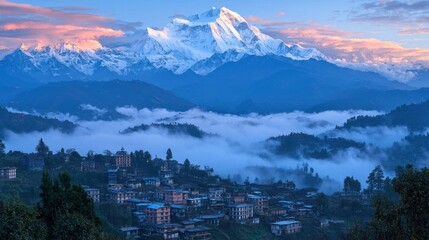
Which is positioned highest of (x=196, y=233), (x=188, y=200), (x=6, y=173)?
(x=6, y=173)

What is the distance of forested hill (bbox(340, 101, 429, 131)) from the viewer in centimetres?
12038

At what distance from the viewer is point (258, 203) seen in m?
55.6

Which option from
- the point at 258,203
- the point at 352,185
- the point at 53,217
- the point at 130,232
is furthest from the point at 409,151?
the point at 53,217

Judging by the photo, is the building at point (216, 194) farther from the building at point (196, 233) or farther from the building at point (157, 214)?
the building at point (196, 233)

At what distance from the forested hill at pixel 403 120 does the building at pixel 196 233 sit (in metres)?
83.8

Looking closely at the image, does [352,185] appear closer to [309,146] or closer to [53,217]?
[309,146]

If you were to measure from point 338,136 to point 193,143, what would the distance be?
1172 inches

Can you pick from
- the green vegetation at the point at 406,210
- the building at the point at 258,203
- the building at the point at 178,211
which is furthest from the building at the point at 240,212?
the green vegetation at the point at 406,210

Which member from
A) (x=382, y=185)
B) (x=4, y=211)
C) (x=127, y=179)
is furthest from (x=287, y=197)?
(x=4, y=211)

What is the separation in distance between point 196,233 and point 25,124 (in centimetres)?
8198

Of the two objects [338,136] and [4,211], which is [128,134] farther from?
[4,211]

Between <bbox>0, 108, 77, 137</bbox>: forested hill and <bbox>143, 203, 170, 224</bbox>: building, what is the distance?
67982 mm

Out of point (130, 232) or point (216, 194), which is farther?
point (216, 194)

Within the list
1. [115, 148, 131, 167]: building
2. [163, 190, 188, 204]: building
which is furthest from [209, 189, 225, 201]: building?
[115, 148, 131, 167]: building
